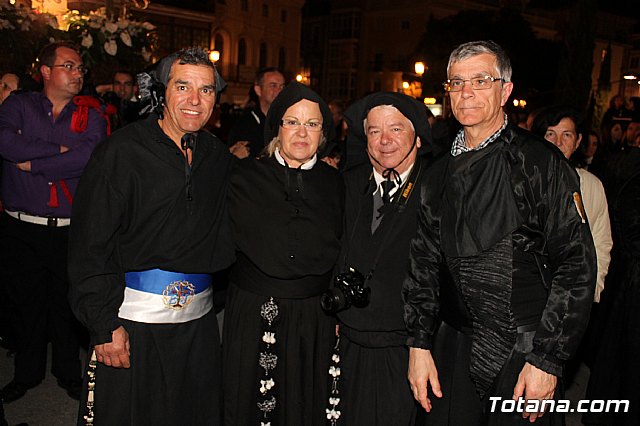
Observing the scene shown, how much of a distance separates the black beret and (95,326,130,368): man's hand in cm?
189

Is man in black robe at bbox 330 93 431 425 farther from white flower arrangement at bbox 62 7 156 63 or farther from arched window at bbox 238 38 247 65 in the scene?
arched window at bbox 238 38 247 65

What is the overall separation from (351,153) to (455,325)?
1414 mm

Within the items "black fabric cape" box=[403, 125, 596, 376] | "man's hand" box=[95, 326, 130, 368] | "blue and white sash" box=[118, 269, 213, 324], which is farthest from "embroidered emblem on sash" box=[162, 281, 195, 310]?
"black fabric cape" box=[403, 125, 596, 376]

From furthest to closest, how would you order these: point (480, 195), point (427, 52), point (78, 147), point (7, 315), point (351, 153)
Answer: point (427, 52)
point (7, 315)
point (78, 147)
point (351, 153)
point (480, 195)

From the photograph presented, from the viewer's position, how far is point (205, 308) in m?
3.53

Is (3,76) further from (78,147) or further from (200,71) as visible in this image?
(200,71)

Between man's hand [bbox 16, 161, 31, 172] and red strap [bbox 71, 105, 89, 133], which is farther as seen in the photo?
red strap [bbox 71, 105, 89, 133]

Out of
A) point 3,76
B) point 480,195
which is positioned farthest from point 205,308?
point 3,76

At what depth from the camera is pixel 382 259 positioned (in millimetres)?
3535

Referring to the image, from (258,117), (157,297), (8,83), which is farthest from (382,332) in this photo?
(8,83)

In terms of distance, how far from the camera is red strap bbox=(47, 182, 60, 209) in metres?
4.63

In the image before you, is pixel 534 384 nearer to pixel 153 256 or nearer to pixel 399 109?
pixel 399 109

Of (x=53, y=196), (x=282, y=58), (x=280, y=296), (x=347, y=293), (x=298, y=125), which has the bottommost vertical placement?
(x=280, y=296)

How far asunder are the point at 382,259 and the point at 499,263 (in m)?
0.81
